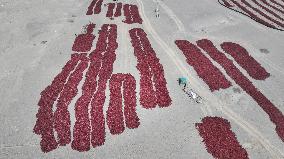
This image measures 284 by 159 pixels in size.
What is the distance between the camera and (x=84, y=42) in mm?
59312

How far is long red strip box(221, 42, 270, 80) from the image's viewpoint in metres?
49.6

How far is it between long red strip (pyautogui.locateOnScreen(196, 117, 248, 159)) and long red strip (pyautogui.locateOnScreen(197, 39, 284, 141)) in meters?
→ 5.96

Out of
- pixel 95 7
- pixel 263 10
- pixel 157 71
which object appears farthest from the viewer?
pixel 95 7

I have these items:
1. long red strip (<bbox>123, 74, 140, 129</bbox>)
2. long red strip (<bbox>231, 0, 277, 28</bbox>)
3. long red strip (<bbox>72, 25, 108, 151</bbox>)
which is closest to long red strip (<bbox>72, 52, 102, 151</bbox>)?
long red strip (<bbox>72, 25, 108, 151</bbox>)

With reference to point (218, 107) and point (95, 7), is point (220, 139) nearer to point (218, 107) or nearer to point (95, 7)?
point (218, 107)

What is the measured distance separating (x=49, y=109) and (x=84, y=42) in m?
20.1

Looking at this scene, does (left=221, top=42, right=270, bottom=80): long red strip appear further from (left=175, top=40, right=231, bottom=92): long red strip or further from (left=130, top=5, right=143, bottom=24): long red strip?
(left=130, top=5, right=143, bottom=24): long red strip

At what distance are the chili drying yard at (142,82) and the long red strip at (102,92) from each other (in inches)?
5.3

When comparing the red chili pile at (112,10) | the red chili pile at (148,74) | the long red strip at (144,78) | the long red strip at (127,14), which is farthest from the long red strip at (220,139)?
the red chili pile at (112,10)

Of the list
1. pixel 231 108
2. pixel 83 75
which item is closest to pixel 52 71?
pixel 83 75

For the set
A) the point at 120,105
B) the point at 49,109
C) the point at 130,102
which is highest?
the point at 130,102

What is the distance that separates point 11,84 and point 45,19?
2566 centimetres

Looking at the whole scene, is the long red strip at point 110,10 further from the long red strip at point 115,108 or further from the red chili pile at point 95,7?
the long red strip at point 115,108

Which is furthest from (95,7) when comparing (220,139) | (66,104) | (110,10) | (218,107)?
(220,139)
